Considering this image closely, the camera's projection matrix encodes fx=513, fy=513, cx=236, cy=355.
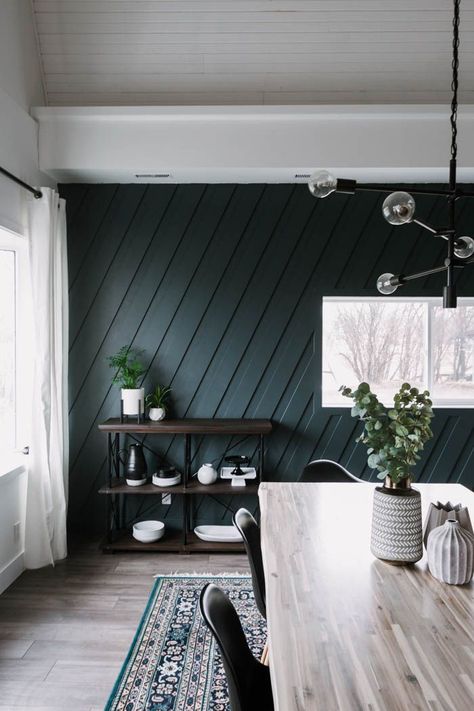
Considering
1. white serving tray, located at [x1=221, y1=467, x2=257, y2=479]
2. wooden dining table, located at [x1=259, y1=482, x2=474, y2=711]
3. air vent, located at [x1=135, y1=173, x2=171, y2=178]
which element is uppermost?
air vent, located at [x1=135, y1=173, x2=171, y2=178]

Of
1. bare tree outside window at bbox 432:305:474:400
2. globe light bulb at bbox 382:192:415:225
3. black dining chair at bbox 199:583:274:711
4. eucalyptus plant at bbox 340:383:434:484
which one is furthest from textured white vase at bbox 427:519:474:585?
bare tree outside window at bbox 432:305:474:400

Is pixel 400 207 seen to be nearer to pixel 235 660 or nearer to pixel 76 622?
pixel 235 660

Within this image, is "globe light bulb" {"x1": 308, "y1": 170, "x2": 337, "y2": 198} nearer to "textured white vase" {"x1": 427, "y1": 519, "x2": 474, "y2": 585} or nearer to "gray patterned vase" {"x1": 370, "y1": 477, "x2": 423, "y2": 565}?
"gray patterned vase" {"x1": 370, "y1": 477, "x2": 423, "y2": 565}

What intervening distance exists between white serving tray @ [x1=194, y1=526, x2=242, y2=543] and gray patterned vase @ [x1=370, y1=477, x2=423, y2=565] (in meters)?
2.01

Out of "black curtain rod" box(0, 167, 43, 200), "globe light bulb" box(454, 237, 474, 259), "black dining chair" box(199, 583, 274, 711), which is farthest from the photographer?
Result: "black curtain rod" box(0, 167, 43, 200)

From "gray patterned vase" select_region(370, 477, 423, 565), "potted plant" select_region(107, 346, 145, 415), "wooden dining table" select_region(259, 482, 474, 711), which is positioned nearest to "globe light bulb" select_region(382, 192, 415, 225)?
"gray patterned vase" select_region(370, 477, 423, 565)

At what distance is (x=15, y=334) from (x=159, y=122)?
5.72ft

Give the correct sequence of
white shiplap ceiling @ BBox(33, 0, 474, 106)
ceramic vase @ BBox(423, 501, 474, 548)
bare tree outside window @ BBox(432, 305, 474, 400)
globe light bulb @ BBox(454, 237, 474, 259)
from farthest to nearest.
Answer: bare tree outside window @ BBox(432, 305, 474, 400) < white shiplap ceiling @ BBox(33, 0, 474, 106) < globe light bulb @ BBox(454, 237, 474, 259) < ceramic vase @ BBox(423, 501, 474, 548)

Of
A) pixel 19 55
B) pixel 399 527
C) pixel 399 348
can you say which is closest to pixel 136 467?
pixel 399 348

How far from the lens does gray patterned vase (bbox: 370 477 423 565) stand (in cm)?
170

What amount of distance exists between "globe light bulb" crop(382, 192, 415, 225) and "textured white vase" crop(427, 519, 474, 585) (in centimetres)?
101

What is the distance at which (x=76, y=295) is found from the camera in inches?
153

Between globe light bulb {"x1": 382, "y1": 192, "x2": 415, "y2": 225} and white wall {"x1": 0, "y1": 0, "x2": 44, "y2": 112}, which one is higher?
white wall {"x1": 0, "y1": 0, "x2": 44, "y2": 112}

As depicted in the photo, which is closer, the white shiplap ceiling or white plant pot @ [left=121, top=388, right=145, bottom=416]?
the white shiplap ceiling
